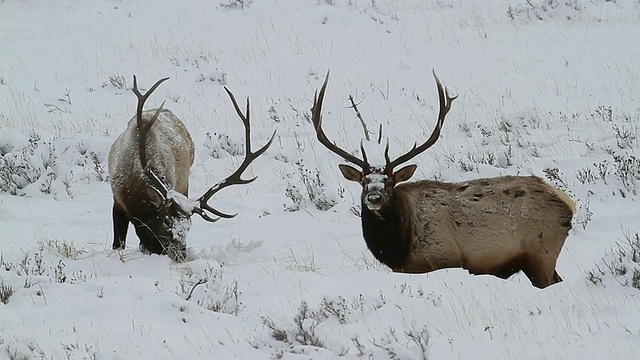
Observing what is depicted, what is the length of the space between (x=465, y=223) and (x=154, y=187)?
301 cm

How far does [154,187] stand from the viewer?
737 cm

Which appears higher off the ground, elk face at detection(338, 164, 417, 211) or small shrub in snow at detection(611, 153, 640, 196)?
elk face at detection(338, 164, 417, 211)

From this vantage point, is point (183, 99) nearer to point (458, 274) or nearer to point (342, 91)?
point (342, 91)

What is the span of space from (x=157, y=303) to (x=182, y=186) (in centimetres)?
381

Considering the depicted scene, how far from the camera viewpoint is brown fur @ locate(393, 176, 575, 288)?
6.60 m

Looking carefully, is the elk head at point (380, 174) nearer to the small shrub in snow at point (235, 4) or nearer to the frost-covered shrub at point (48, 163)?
the frost-covered shrub at point (48, 163)

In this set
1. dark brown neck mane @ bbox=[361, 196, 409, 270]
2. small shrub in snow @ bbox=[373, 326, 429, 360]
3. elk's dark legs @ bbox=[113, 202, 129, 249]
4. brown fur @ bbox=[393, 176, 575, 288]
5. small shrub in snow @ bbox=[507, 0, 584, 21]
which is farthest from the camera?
small shrub in snow @ bbox=[507, 0, 584, 21]

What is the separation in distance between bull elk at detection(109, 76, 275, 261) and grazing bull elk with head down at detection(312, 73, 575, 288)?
1.25 m

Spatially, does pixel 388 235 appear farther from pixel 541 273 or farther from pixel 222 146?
pixel 222 146

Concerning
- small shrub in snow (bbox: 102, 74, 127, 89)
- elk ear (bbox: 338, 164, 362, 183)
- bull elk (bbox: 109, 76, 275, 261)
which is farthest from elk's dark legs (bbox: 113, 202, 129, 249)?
small shrub in snow (bbox: 102, 74, 127, 89)

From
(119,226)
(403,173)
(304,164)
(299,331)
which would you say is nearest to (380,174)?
(403,173)

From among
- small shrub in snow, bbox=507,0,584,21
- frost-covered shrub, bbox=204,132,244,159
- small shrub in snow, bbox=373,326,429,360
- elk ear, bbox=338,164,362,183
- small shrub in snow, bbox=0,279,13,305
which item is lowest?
frost-covered shrub, bbox=204,132,244,159

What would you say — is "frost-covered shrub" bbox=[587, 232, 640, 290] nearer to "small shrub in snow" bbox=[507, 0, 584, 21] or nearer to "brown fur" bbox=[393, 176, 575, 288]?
"brown fur" bbox=[393, 176, 575, 288]

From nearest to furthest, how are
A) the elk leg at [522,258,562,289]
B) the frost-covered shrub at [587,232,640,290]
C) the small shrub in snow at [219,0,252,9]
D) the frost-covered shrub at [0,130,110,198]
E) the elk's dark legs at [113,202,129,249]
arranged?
the frost-covered shrub at [587,232,640,290] < the elk leg at [522,258,562,289] < the elk's dark legs at [113,202,129,249] < the frost-covered shrub at [0,130,110,198] < the small shrub in snow at [219,0,252,9]
